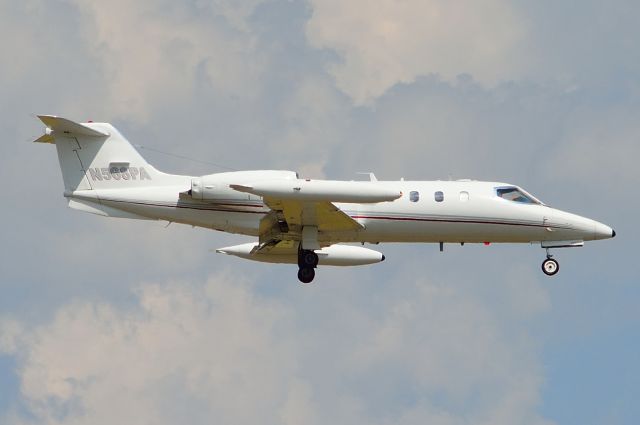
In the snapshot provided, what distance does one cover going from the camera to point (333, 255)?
49.7 m

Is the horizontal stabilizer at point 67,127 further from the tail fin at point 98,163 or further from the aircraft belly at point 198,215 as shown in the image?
the aircraft belly at point 198,215

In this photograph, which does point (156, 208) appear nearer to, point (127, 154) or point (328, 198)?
point (127, 154)

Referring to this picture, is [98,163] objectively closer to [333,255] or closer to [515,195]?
[333,255]

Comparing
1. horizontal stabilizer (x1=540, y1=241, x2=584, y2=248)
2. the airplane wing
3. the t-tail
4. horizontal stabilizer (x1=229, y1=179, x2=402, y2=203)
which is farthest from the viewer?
horizontal stabilizer (x1=540, y1=241, x2=584, y2=248)

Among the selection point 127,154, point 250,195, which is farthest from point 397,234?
point 127,154

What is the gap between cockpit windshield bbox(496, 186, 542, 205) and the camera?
153 feet

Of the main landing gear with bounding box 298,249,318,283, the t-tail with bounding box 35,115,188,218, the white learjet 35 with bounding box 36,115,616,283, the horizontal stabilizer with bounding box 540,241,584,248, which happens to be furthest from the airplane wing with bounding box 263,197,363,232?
the horizontal stabilizer with bounding box 540,241,584,248

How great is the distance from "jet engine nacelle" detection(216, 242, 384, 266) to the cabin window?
4961mm

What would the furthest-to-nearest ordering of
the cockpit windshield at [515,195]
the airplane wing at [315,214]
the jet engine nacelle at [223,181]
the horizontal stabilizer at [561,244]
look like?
the horizontal stabilizer at [561,244]
the cockpit windshield at [515,195]
the airplane wing at [315,214]
the jet engine nacelle at [223,181]

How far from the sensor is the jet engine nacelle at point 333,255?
49438 millimetres

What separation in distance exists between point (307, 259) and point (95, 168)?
6.49 m

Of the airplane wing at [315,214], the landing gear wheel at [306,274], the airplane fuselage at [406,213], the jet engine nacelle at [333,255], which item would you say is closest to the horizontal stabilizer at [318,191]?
the airplane wing at [315,214]

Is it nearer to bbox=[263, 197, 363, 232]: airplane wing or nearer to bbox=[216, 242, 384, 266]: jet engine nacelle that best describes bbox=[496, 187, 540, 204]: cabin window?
bbox=[263, 197, 363, 232]: airplane wing

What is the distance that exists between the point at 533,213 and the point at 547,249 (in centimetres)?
131
